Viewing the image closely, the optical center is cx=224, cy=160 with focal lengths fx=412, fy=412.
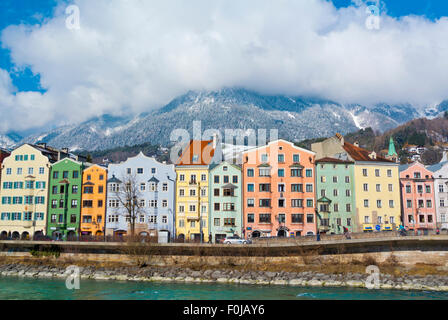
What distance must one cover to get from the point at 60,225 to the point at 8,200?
11.8 meters

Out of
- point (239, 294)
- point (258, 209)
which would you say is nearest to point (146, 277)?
point (239, 294)

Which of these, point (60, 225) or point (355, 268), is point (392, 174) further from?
point (60, 225)

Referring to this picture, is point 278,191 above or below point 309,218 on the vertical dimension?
above

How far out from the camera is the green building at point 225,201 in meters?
70.4

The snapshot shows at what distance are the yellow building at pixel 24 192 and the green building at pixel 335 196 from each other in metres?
49.6

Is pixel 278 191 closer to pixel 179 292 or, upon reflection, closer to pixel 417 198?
pixel 417 198

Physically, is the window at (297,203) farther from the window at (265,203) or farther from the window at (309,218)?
the window at (265,203)


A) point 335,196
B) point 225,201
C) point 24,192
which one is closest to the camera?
point 225,201

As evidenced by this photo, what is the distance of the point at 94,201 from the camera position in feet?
243

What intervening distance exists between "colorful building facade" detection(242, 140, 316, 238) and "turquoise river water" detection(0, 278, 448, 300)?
77.7 feet

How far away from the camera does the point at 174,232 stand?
7112 cm

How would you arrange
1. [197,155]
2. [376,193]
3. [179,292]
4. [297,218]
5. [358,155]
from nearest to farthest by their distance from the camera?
[179,292]
[297,218]
[376,193]
[197,155]
[358,155]

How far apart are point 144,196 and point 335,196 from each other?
33481 millimetres

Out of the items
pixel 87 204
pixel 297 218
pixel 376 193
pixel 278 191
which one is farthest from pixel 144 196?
pixel 376 193
